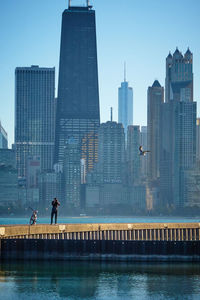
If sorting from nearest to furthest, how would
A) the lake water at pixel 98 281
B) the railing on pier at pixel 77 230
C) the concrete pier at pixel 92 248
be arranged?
the lake water at pixel 98 281, the concrete pier at pixel 92 248, the railing on pier at pixel 77 230

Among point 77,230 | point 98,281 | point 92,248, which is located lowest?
point 98,281

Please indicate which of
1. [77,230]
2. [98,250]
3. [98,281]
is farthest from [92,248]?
[98,281]

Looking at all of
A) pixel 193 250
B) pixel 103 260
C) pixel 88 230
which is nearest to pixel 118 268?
pixel 103 260

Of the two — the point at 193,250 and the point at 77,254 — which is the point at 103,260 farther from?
the point at 193,250

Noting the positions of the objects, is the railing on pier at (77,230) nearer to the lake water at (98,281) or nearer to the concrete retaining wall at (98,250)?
the concrete retaining wall at (98,250)

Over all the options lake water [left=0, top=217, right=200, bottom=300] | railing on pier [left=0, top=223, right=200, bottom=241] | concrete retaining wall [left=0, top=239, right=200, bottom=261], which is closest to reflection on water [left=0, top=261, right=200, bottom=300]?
lake water [left=0, top=217, right=200, bottom=300]

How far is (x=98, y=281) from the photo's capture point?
4856 cm

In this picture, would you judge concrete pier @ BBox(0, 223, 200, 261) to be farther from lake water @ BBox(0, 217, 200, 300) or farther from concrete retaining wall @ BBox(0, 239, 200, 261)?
lake water @ BBox(0, 217, 200, 300)

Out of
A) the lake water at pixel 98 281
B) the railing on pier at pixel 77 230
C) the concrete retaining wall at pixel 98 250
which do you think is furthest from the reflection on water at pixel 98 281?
the railing on pier at pixel 77 230

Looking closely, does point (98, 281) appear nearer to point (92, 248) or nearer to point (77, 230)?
point (92, 248)

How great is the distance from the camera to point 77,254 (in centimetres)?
5538

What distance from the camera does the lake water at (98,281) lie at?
1747 inches

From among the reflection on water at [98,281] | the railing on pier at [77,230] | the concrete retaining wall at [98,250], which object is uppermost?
the railing on pier at [77,230]

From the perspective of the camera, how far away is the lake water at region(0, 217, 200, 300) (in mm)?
44375
